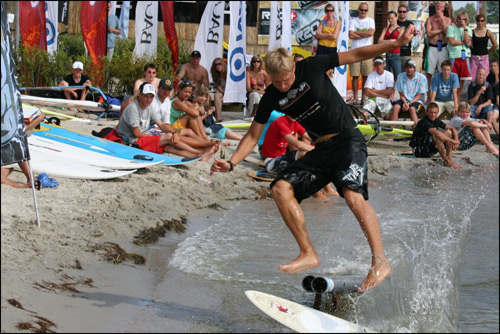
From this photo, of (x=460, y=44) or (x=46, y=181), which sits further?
(x=460, y=44)

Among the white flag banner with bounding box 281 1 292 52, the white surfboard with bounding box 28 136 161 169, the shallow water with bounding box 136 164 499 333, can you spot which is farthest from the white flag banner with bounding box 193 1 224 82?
the shallow water with bounding box 136 164 499 333

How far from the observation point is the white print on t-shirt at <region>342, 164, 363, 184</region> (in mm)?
5047

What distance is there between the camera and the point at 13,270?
4.79 meters

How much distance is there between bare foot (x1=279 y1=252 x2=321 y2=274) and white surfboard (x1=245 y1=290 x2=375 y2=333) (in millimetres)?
242

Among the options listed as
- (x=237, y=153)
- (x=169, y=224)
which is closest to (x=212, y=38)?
(x=169, y=224)

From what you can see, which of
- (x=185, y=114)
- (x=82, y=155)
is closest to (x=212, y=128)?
(x=185, y=114)

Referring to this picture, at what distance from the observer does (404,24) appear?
Answer: 14.4m

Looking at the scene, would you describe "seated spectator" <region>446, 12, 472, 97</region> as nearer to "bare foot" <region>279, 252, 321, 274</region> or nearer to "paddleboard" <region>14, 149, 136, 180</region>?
"paddleboard" <region>14, 149, 136, 180</region>

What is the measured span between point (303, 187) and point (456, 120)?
28.0ft

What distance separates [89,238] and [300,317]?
2.24 metres

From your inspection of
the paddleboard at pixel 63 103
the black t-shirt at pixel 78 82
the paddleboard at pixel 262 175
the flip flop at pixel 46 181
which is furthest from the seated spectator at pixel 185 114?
the black t-shirt at pixel 78 82

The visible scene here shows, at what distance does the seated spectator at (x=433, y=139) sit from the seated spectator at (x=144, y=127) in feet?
14.5

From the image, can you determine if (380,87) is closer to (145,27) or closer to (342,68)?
(342,68)

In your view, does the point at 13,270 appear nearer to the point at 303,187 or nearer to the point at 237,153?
the point at 237,153
